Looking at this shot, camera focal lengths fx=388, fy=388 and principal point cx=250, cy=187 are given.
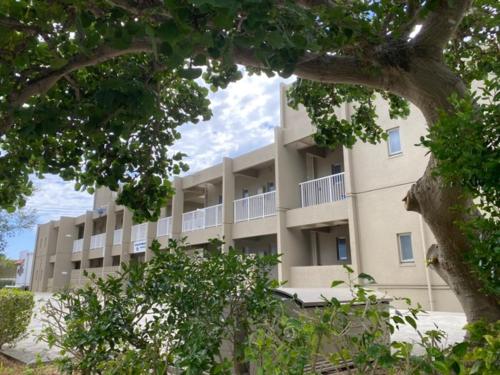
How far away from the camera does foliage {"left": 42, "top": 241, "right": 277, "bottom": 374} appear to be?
326 centimetres

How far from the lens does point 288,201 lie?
1662 centimetres

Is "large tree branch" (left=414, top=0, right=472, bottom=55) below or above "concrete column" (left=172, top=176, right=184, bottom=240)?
below

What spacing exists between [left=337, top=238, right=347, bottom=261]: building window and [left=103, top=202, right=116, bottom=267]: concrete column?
61.4 feet

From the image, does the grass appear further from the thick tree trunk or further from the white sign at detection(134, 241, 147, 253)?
the white sign at detection(134, 241, 147, 253)

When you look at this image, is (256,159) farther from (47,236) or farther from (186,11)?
(47,236)

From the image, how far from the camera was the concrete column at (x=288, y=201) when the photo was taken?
52.9ft

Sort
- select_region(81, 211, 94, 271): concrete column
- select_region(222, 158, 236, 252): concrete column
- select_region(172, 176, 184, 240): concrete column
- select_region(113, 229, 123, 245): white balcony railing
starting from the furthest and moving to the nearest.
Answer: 1. select_region(81, 211, 94, 271): concrete column
2. select_region(113, 229, 123, 245): white balcony railing
3. select_region(172, 176, 184, 240): concrete column
4. select_region(222, 158, 236, 252): concrete column

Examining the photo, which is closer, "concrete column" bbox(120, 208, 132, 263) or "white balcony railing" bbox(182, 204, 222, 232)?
"white balcony railing" bbox(182, 204, 222, 232)

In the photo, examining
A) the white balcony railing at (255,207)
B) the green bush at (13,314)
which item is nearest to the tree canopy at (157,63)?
the green bush at (13,314)

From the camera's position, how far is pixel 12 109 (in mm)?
3707

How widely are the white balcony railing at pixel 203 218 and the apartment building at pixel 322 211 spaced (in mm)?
61

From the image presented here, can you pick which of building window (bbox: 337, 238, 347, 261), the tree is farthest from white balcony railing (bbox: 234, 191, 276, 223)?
the tree

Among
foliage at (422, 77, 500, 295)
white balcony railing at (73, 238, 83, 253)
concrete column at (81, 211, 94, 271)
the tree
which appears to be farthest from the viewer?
white balcony railing at (73, 238, 83, 253)

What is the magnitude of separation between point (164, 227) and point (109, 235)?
856 centimetres
